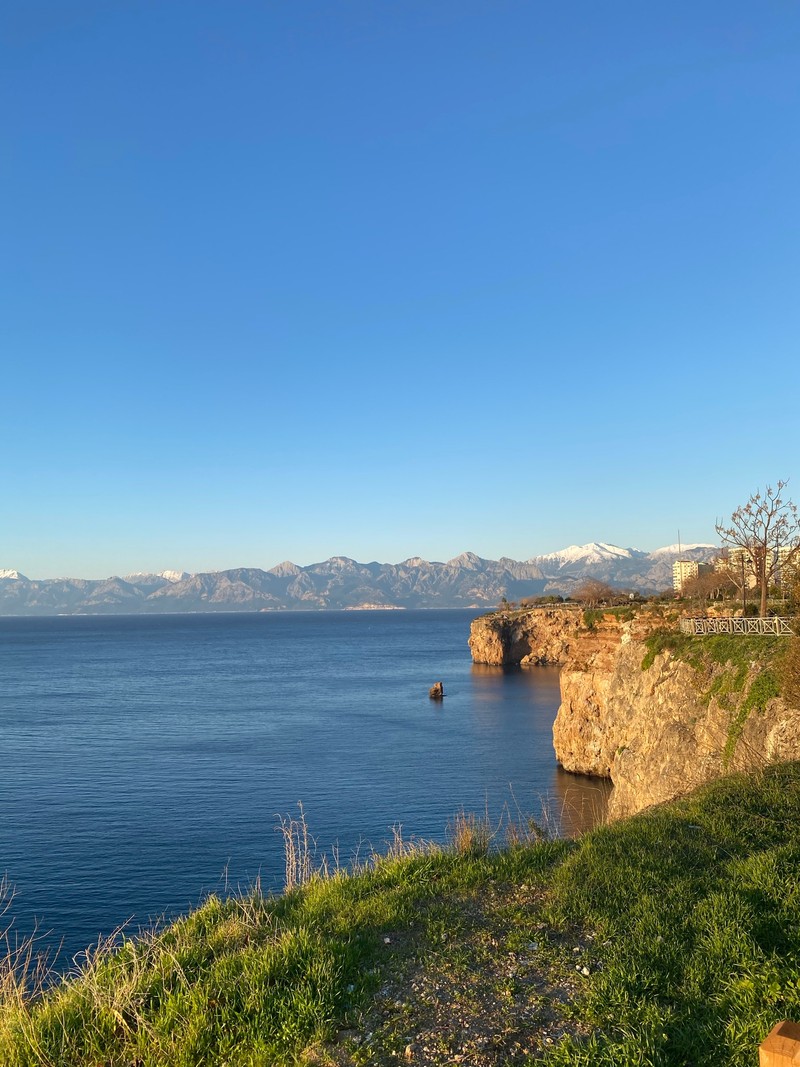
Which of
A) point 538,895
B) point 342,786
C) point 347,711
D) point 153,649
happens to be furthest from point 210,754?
point 153,649

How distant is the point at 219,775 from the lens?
49.5 m

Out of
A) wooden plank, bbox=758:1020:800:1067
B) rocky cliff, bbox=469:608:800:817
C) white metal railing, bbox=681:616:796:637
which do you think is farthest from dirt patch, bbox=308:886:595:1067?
white metal railing, bbox=681:616:796:637

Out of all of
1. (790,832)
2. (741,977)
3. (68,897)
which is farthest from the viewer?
(68,897)

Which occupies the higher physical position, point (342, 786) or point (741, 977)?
point (741, 977)

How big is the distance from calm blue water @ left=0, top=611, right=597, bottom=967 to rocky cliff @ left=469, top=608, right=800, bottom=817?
4019 mm

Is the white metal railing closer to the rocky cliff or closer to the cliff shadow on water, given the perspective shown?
the rocky cliff

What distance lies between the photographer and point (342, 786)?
150 ft

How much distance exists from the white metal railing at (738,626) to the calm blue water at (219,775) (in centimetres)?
1392

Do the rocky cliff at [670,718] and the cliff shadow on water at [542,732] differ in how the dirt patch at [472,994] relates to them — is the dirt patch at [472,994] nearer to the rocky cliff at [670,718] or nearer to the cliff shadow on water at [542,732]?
the cliff shadow on water at [542,732]

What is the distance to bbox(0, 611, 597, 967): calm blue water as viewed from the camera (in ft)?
104

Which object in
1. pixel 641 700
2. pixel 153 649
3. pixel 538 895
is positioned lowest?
pixel 153 649

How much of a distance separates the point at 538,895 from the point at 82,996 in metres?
5.73

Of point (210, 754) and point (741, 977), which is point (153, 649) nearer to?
point (210, 754)

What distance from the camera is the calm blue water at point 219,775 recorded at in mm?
31594
